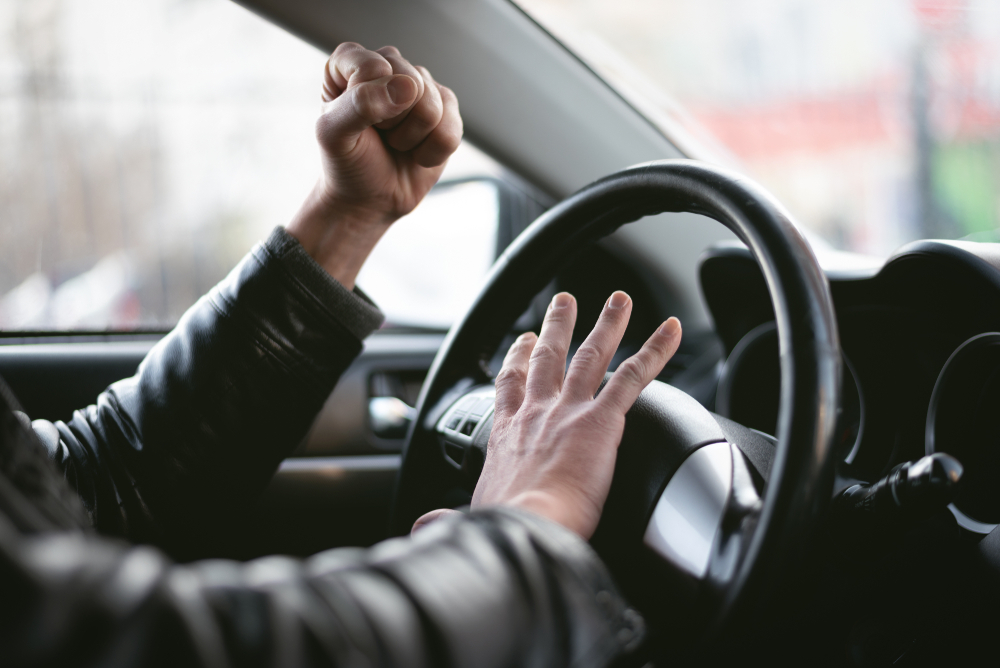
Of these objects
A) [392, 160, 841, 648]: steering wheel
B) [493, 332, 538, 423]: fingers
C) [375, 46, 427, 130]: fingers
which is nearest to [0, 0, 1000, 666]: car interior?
[392, 160, 841, 648]: steering wheel

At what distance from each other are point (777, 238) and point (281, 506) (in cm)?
107

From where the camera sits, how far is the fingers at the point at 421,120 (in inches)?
34.8

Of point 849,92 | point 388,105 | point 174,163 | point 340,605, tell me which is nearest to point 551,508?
point 340,605

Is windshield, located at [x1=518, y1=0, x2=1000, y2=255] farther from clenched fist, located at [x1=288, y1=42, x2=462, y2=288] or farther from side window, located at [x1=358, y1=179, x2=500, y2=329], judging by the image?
clenched fist, located at [x1=288, y1=42, x2=462, y2=288]

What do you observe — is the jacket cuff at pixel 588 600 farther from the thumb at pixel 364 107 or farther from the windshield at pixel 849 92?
the windshield at pixel 849 92

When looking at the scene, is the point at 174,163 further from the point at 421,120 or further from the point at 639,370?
the point at 639,370

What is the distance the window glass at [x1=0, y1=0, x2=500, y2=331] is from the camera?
131cm

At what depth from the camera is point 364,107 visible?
847mm

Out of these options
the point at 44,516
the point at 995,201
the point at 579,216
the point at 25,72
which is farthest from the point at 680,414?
the point at 995,201

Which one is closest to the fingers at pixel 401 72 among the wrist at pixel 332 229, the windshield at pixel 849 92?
the wrist at pixel 332 229

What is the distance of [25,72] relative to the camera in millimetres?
1309

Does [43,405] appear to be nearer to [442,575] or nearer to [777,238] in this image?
[442,575]

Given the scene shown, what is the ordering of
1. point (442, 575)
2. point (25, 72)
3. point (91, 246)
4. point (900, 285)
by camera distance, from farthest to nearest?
point (91, 246)
point (25, 72)
point (900, 285)
point (442, 575)

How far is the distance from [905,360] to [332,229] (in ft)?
2.48
